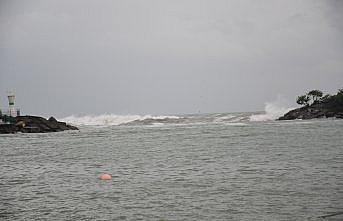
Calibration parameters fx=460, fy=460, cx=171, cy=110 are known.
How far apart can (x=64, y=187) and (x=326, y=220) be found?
8983 mm

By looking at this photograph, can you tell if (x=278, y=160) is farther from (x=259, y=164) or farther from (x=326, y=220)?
(x=326, y=220)

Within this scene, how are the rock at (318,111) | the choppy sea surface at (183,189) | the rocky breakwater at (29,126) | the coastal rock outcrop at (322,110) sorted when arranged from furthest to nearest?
the coastal rock outcrop at (322,110), the rock at (318,111), the rocky breakwater at (29,126), the choppy sea surface at (183,189)

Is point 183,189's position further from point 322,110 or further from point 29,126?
point 322,110

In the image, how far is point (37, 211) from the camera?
Answer: 11.9 metres

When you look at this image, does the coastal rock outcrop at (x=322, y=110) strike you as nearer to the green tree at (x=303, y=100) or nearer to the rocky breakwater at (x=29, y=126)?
the green tree at (x=303, y=100)

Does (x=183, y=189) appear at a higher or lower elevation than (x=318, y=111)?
lower

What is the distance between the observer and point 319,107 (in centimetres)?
9950

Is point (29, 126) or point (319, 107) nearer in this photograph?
point (29, 126)

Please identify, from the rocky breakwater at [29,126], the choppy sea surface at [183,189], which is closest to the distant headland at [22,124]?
the rocky breakwater at [29,126]

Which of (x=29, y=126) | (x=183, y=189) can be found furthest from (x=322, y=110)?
(x=183, y=189)

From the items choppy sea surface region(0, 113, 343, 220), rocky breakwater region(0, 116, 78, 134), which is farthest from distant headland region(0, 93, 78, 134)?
choppy sea surface region(0, 113, 343, 220)

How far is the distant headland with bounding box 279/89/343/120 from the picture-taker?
94319 millimetres

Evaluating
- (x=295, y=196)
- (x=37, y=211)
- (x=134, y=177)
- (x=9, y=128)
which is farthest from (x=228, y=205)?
(x=9, y=128)

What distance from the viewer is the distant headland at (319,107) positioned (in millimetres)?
94319
